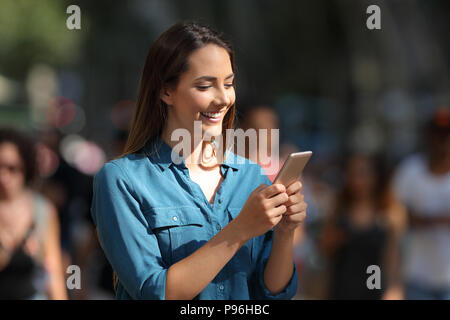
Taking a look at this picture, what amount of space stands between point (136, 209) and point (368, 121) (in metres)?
17.6

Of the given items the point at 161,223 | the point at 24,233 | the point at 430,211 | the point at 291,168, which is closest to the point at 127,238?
the point at 161,223

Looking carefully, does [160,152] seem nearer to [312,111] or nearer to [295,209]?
[295,209]

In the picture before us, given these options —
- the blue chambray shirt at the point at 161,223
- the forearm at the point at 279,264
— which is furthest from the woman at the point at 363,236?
the blue chambray shirt at the point at 161,223

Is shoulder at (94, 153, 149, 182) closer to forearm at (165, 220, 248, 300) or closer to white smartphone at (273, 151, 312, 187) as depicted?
forearm at (165, 220, 248, 300)

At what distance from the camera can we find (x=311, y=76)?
68.3ft

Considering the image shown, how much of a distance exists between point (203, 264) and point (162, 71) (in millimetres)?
625

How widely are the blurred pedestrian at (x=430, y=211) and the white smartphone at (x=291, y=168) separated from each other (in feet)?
9.81

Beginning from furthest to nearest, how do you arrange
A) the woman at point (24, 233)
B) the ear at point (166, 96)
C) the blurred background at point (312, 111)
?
the blurred background at point (312, 111) < the woman at point (24, 233) < the ear at point (166, 96)

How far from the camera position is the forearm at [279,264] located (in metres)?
2.04

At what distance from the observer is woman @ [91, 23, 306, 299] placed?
Answer: 185cm

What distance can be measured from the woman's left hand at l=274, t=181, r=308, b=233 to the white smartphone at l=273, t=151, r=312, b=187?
0.02m

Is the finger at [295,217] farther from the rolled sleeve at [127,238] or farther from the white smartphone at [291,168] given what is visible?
the rolled sleeve at [127,238]

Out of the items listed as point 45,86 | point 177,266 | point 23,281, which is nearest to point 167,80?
point 177,266

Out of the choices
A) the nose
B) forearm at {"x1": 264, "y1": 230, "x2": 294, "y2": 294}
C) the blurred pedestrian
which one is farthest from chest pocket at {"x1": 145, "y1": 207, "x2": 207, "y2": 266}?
the blurred pedestrian
